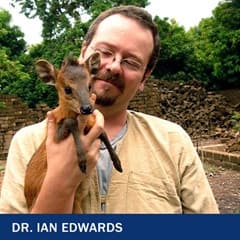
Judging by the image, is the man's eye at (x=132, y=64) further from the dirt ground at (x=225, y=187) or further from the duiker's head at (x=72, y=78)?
the dirt ground at (x=225, y=187)

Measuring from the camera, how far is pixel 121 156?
220 centimetres

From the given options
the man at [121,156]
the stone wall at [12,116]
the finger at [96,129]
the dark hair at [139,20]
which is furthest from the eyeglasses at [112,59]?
the stone wall at [12,116]

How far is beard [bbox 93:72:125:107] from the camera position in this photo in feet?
7.22

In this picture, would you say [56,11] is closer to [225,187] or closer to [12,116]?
[12,116]

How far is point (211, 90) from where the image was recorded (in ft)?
65.8

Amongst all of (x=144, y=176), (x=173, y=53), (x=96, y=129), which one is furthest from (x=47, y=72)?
(x=173, y=53)

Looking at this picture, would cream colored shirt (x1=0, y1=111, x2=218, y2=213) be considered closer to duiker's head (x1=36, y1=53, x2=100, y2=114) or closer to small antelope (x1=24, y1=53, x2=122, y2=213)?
small antelope (x1=24, y1=53, x2=122, y2=213)

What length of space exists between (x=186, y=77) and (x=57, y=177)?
18167 mm

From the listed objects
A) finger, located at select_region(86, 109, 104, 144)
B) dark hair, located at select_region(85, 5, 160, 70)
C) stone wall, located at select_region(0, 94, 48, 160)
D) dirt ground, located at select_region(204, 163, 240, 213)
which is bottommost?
dirt ground, located at select_region(204, 163, 240, 213)

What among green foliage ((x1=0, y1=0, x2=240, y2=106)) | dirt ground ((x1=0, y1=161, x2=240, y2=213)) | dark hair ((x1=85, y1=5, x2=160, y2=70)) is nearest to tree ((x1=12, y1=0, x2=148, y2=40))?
green foliage ((x1=0, y1=0, x2=240, y2=106))

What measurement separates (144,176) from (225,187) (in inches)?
248

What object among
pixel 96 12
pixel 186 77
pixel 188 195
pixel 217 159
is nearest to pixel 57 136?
pixel 188 195

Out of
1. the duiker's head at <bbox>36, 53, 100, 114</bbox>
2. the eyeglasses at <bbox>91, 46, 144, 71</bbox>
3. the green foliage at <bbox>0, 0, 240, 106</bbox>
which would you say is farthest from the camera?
the green foliage at <bbox>0, 0, 240, 106</bbox>

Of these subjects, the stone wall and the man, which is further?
the stone wall
